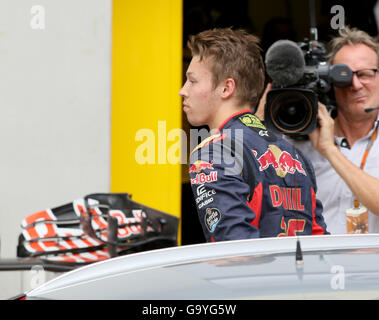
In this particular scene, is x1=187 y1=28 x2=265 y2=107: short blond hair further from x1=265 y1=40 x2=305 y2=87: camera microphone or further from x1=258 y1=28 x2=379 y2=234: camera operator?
x1=258 y1=28 x2=379 y2=234: camera operator

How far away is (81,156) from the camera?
358 cm

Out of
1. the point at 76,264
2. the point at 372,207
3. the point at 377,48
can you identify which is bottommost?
the point at 76,264

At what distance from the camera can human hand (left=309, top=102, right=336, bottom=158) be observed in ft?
7.47

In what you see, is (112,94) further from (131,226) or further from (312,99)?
(312,99)

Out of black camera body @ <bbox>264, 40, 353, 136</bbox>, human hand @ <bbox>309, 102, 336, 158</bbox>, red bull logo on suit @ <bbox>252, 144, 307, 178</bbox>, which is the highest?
black camera body @ <bbox>264, 40, 353, 136</bbox>

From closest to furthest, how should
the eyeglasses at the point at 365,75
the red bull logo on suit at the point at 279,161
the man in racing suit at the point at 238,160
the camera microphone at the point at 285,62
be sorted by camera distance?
the man in racing suit at the point at 238,160, the red bull logo on suit at the point at 279,161, the camera microphone at the point at 285,62, the eyeglasses at the point at 365,75

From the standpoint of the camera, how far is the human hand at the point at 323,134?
89.6 inches

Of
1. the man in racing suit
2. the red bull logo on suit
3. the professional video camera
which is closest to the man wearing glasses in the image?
the professional video camera

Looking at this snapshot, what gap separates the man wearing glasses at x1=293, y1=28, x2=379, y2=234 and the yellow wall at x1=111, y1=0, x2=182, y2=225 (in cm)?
133

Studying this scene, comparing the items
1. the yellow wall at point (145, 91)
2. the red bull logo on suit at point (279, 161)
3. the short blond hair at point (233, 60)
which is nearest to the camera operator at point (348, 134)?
the short blond hair at point (233, 60)

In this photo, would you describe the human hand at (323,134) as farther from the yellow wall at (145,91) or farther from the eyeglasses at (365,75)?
the yellow wall at (145,91)

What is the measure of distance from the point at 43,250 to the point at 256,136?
1.02 meters
